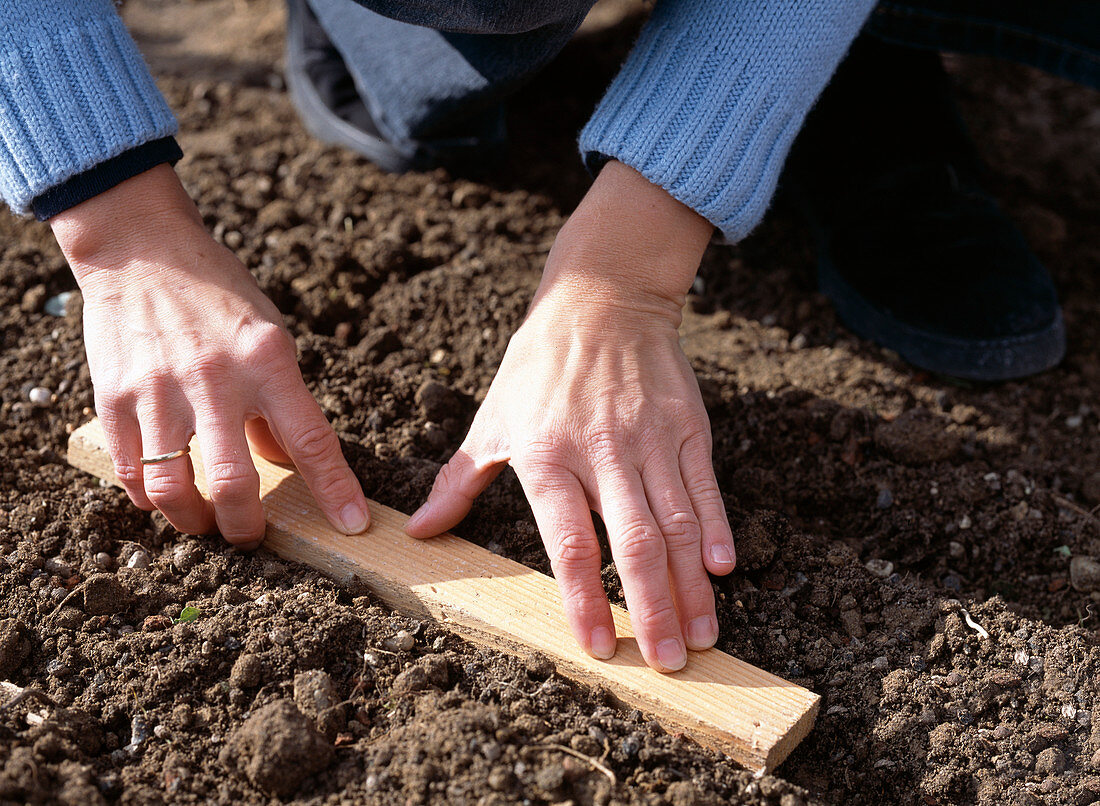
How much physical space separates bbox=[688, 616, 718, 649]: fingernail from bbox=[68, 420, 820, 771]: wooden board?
0.03 meters

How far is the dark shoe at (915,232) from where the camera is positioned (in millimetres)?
2326

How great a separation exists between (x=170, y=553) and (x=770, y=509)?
120 centimetres

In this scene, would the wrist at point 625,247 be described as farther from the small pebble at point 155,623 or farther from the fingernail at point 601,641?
the small pebble at point 155,623

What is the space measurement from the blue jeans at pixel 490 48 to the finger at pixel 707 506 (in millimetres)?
1067

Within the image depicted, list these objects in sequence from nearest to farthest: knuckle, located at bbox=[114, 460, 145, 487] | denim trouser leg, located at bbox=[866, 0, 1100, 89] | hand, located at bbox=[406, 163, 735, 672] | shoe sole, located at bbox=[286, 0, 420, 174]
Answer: hand, located at bbox=[406, 163, 735, 672], knuckle, located at bbox=[114, 460, 145, 487], denim trouser leg, located at bbox=[866, 0, 1100, 89], shoe sole, located at bbox=[286, 0, 420, 174]

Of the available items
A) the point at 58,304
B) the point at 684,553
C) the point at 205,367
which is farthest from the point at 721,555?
the point at 58,304

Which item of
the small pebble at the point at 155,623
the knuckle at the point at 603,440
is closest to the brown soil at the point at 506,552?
the small pebble at the point at 155,623

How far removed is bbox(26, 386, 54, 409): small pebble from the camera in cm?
208

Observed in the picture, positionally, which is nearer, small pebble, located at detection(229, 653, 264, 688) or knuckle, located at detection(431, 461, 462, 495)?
small pebble, located at detection(229, 653, 264, 688)

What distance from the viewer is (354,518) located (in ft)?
5.54

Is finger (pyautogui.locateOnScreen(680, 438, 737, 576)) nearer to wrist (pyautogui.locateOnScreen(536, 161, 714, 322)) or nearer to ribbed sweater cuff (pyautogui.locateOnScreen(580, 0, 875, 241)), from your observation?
wrist (pyautogui.locateOnScreen(536, 161, 714, 322))

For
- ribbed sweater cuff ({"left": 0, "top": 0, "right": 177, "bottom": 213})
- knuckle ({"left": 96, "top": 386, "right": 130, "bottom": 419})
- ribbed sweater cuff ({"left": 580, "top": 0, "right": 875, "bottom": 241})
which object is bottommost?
knuckle ({"left": 96, "top": 386, "right": 130, "bottom": 419})

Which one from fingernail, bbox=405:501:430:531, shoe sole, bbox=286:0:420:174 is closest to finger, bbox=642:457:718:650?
fingernail, bbox=405:501:430:531

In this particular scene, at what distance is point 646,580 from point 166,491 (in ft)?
2.73
